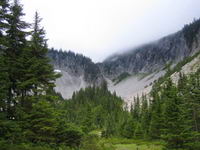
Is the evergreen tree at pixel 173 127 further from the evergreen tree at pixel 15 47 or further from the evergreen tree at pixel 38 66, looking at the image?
the evergreen tree at pixel 15 47

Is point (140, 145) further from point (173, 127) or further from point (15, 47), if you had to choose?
point (15, 47)

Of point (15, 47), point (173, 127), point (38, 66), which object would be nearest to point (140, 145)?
point (173, 127)

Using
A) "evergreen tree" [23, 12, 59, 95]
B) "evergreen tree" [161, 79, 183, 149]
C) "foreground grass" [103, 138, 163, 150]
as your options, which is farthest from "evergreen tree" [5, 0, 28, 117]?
"foreground grass" [103, 138, 163, 150]

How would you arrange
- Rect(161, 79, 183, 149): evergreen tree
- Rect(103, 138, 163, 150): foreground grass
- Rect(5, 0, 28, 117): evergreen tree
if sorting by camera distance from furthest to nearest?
Rect(103, 138, 163, 150): foreground grass
Rect(161, 79, 183, 149): evergreen tree
Rect(5, 0, 28, 117): evergreen tree

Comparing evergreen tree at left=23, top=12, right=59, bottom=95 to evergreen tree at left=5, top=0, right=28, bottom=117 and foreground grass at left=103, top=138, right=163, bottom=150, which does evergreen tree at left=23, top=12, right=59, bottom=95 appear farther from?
foreground grass at left=103, top=138, right=163, bottom=150

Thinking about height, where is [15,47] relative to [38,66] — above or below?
above

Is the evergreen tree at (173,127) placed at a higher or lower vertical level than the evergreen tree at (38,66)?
lower

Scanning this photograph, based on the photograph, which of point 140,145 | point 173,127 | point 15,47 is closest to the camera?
point 15,47

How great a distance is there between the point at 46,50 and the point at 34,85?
354 centimetres

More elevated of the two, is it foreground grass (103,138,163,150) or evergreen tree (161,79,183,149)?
evergreen tree (161,79,183,149)

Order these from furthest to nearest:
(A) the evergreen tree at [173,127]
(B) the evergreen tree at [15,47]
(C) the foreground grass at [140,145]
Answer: (C) the foreground grass at [140,145] → (A) the evergreen tree at [173,127] → (B) the evergreen tree at [15,47]

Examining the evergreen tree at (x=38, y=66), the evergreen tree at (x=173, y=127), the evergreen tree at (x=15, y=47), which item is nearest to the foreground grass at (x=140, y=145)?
the evergreen tree at (x=173, y=127)

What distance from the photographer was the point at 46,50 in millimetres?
21422

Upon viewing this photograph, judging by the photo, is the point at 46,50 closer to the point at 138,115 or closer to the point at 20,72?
the point at 20,72
